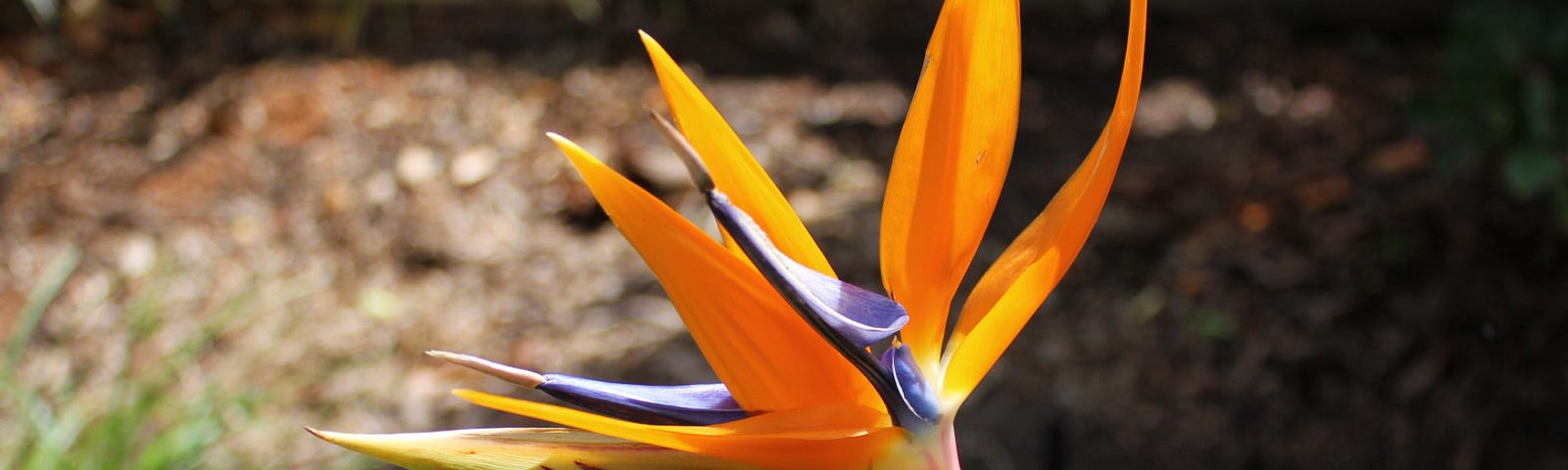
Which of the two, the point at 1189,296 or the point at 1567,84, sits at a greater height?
the point at 1567,84

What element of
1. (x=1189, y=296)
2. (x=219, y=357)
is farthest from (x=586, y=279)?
(x=1189, y=296)

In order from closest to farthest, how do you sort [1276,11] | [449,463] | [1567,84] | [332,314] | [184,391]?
1. [449,463]
2. [1567,84]
3. [184,391]
4. [332,314]
5. [1276,11]

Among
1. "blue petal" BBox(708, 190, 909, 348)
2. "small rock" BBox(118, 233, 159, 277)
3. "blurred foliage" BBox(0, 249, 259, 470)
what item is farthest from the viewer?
"small rock" BBox(118, 233, 159, 277)

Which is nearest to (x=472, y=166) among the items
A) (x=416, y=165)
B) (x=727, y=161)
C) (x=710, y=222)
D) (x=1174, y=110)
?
(x=416, y=165)

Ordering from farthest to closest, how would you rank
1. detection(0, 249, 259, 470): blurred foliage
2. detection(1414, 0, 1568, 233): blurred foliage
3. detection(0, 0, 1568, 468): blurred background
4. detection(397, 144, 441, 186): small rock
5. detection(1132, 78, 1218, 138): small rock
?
1. detection(1132, 78, 1218, 138): small rock
2. detection(397, 144, 441, 186): small rock
3. detection(0, 0, 1568, 468): blurred background
4. detection(1414, 0, 1568, 233): blurred foliage
5. detection(0, 249, 259, 470): blurred foliage

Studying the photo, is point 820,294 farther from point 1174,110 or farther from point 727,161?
point 1174,110

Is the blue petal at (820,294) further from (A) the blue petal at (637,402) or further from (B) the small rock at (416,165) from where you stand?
(B) the small rock at (416,165)

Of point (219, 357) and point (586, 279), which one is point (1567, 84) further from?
point (219, 357)

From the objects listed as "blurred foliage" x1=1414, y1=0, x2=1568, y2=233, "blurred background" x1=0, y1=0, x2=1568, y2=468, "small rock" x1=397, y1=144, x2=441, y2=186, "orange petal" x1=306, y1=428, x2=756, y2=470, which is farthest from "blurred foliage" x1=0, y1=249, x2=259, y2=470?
"blurred foliage" x1=1414, y1=0, x2=1568, y2=233

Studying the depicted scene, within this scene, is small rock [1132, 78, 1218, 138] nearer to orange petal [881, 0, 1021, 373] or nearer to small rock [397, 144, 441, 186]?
small rock [397, 144, 441, 186]
